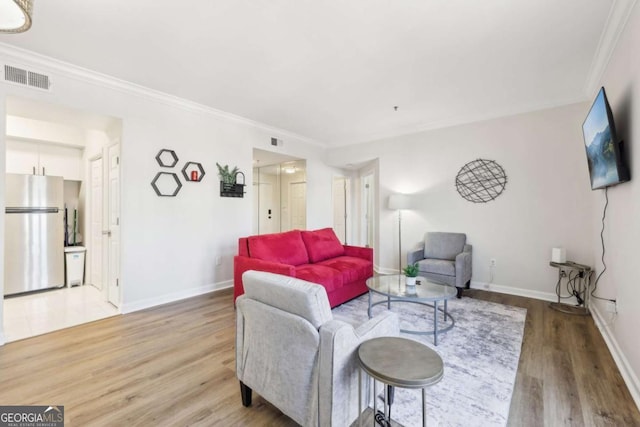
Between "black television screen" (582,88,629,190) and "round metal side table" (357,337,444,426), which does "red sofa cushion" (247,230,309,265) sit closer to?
"round metal side table" (357,337,444,426)

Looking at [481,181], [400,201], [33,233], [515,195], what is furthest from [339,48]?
[33,233]

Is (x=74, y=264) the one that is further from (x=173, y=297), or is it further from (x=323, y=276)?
(x=323, y=276)

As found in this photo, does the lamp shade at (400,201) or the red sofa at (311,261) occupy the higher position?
the lamp shade at (400,201)

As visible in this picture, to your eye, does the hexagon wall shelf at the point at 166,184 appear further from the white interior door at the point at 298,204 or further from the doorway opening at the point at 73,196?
the white interior door at the point at 298,204

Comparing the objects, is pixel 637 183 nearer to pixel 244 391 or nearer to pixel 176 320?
pixel 244 391

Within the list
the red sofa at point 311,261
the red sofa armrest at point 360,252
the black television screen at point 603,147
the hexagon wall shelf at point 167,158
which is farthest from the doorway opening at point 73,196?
the black television screen at point 603,147

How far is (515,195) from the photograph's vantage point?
3.96 m

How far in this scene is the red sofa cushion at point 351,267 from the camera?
3.43m

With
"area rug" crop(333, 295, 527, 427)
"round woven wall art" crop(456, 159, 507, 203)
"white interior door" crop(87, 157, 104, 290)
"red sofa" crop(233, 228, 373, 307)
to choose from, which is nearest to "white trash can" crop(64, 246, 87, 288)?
"white interior door" crop(87, 157, 104, 290)

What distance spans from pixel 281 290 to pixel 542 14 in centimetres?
282

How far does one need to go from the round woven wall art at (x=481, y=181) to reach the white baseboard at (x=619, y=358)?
1.86 m

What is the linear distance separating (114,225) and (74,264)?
1655 mm

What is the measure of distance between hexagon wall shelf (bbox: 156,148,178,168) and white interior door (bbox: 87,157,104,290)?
114 centimetres

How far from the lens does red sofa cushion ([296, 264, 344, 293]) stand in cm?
306
